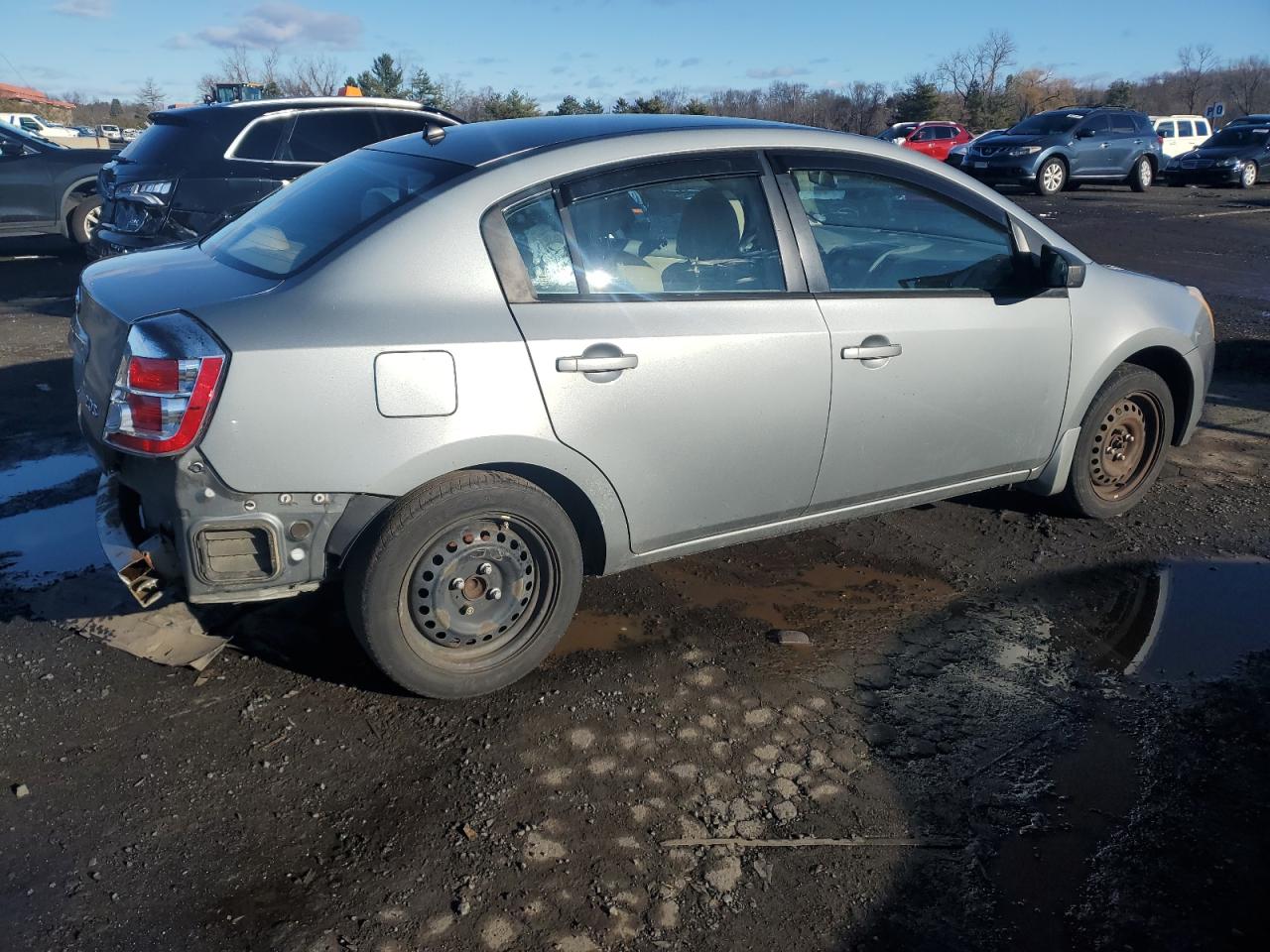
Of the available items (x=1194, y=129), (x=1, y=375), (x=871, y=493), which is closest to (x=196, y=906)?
(x=871, y=493)

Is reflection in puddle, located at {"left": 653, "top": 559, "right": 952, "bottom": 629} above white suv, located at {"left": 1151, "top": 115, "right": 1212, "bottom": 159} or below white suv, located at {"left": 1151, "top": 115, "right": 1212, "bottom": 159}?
below

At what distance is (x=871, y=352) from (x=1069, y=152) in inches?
827

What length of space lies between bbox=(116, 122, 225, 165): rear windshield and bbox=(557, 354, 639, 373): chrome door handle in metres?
6.79

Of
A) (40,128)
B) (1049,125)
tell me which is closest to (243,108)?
(1049,125)

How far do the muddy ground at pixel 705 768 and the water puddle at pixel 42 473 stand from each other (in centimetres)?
45

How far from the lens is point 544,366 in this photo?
3.25 metres

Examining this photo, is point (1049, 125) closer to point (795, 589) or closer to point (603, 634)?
point (795, 589)

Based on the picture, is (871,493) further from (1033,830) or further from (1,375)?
(1,375)

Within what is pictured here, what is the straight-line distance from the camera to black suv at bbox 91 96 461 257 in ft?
27.9

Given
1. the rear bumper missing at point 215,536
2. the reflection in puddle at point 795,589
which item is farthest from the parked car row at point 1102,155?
the rear bumper missing at point 215,536

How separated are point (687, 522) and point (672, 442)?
0.34 meters

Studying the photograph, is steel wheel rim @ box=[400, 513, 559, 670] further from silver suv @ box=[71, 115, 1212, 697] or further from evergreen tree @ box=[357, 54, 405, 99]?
evergreen tree @ box=[357, 54, 405, 99]

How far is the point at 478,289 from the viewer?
10.6ft

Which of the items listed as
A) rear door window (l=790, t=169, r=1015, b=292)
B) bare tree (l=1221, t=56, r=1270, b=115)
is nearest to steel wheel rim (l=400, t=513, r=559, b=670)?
rear door window (l=790, t=169, r=1015, b=292)
